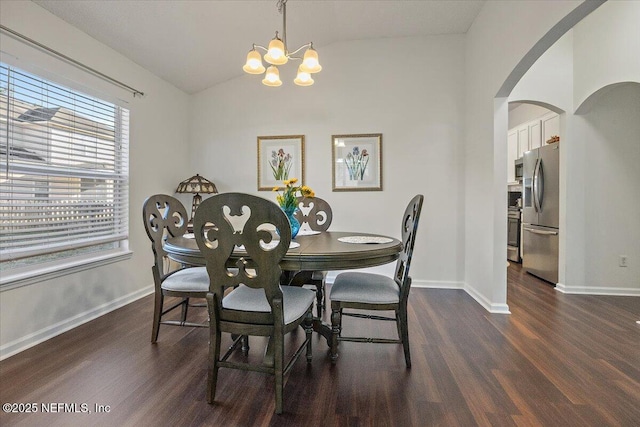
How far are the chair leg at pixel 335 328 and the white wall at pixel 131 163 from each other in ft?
6.96

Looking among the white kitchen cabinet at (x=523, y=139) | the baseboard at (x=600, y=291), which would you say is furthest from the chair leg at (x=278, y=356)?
the white kitchen cabinet at (x=523, y=139)

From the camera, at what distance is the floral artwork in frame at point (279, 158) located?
396cm

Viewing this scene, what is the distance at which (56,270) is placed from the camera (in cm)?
236

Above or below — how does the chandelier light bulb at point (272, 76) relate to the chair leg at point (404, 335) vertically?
above

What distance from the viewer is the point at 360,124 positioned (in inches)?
151

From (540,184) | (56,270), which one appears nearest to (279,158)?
(56,270)

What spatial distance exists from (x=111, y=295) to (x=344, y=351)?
7.50 feet

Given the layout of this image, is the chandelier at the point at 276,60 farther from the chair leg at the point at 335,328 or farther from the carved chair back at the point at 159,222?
the chair leg at the point at 335,328

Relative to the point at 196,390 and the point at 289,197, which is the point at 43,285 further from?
the point at 289,197

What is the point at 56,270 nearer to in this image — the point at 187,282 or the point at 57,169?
the point at 57,169

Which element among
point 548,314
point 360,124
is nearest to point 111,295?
point 360,124

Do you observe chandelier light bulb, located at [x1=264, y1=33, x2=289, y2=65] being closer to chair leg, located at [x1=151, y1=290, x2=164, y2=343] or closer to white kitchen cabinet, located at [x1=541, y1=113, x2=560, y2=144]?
chair leg, located at [x1=151, y1=290, x2=164, y2=343]

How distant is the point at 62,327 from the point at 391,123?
3.76 metres

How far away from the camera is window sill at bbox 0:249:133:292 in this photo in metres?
2.07
